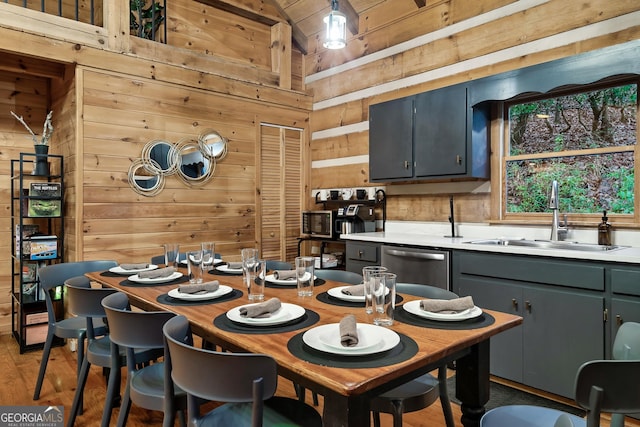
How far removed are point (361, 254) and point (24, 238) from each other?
284cm

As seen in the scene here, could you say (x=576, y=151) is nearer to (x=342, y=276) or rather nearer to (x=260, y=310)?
(x=342, y=276)

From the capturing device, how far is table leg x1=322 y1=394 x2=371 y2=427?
1.02m

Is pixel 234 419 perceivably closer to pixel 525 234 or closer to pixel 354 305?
pixel 354 305

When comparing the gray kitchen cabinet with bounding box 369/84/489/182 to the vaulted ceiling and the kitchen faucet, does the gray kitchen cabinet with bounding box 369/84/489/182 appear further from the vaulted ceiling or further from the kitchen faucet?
the vaulted ceiling

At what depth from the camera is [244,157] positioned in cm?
455

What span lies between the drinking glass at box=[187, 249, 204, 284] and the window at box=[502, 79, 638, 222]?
8.28ft

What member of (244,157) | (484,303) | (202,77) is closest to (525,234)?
(484,303)

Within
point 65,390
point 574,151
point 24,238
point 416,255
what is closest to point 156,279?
point 65,390

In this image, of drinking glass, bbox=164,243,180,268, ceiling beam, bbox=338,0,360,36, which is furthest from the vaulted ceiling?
drinking glass, bbox=164,243,180,268

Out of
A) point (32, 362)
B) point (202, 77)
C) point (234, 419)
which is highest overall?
point (202, 77)

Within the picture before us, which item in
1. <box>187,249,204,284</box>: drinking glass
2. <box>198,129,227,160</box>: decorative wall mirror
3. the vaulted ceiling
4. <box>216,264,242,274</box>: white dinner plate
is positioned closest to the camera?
<box>187,249,204,284</box>: drinking glass

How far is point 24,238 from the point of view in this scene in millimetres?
3482

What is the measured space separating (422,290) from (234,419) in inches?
41.4

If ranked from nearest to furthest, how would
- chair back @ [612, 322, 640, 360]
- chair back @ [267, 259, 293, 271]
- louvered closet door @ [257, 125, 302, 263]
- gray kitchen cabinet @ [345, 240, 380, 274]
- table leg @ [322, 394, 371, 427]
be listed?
table leg @ [322, 394, 371, 427] < chair back @ [612, 322, 640, 360] < chair back @ [267, 259, 293, 271] < gray kitchen cabinet @ [345, 240, 380, 274] < louvered closet door @ [257, 125, 302, 263]
